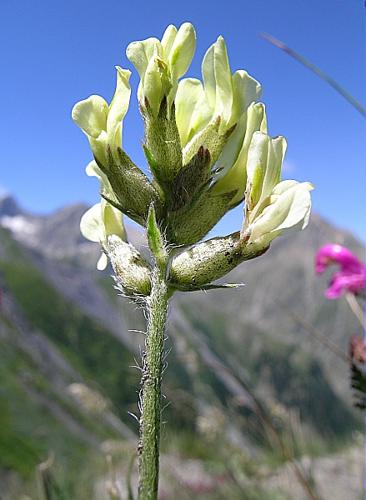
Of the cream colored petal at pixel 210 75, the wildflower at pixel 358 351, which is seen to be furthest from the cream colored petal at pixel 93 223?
the wildflower at pixel 358 351

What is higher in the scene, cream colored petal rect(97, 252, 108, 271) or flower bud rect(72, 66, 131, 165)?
flower bud rect(72, 66, 131, 165)

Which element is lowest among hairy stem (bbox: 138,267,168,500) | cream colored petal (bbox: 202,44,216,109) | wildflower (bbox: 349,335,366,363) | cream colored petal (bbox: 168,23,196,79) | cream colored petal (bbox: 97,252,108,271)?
hairy stem (bbox: 138,267,168,500)

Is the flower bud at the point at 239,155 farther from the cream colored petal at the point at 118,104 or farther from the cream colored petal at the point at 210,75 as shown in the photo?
the cream colored petal at the point at 118,104

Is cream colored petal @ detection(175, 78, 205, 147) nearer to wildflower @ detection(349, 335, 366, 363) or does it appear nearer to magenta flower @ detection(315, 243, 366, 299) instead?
wildflower @ detection(349, 335, 366, 363)

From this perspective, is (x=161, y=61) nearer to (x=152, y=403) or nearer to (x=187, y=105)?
(x=187, y=105)

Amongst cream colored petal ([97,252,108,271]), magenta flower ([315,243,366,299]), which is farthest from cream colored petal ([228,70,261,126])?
magenta flower ([315,243,366,299])

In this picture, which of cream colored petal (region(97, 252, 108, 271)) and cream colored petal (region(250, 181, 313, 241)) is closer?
cream colored petal (region(250, 181, 313, 241))

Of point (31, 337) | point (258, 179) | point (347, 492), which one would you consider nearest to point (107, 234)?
point (258, 179)
